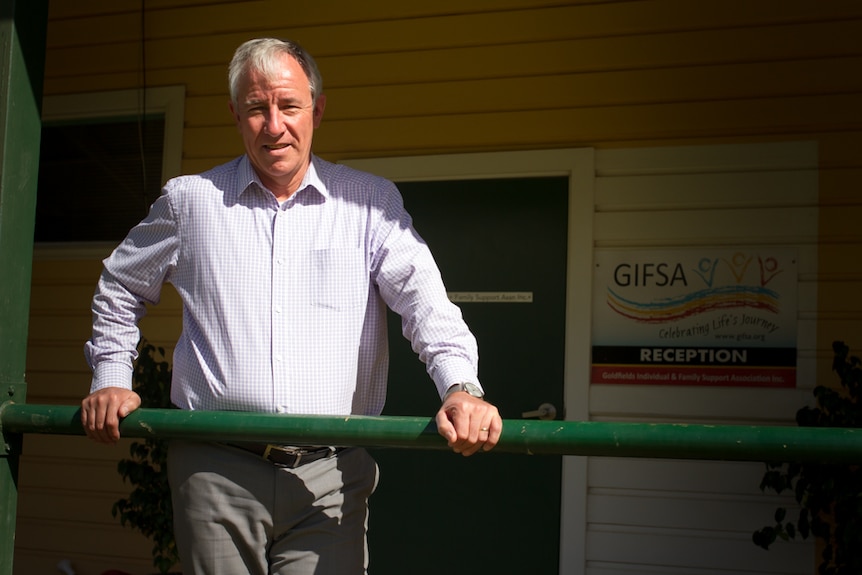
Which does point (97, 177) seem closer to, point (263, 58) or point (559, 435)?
point (263, 58)

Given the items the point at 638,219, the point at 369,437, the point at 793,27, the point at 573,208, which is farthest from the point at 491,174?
the point at 369,437

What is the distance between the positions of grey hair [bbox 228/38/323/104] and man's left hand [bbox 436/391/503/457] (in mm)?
924

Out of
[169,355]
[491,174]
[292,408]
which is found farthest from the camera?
[169,355]

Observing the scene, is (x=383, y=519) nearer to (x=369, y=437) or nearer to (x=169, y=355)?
(x=169, y=355)

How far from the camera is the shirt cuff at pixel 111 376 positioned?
82.1 inches

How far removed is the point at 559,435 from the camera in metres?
1.67

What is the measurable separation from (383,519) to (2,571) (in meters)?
2.65

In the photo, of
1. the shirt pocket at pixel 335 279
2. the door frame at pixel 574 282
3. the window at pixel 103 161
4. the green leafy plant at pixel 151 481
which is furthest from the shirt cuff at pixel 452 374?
the window at pixel 103 161

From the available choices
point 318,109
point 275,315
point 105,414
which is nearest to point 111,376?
point 105,414

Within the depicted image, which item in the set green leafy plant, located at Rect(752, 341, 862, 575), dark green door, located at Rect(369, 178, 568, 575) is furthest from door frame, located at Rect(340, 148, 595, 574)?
green leafy plant, located at Rect(752, 341, 862, 575)

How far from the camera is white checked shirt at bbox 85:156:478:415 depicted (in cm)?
209

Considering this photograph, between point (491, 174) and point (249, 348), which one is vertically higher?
point (491, 174)

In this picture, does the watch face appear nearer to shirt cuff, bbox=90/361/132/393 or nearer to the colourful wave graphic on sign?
shirt cuff, bbox=90/361/132/393

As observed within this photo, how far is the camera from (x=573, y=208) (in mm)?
4426
